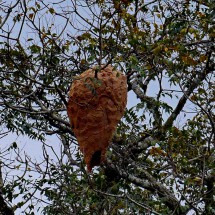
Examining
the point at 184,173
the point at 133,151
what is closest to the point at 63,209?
the point at 133,151

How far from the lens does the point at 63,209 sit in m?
5.91

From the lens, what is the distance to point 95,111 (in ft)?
11.3

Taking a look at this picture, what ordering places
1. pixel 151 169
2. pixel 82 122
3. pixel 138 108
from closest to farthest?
pixel 82 122 → pixel 138 108 → pixel 151 169

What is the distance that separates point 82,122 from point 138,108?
2.38m

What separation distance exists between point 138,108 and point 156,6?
3.79 ft

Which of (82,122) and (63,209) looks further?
(63,209)

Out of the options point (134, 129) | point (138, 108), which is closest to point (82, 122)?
point (138, 108)

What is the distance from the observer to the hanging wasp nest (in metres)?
3.44

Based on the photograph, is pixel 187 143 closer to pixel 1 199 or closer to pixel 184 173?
pixel 184 173

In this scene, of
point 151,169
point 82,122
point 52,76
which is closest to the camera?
point 82,122

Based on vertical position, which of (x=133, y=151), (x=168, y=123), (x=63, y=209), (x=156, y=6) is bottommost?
(x=63, y=209)

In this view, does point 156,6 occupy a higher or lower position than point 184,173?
higher

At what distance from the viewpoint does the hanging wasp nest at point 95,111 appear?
11.3 feet

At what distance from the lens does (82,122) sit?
3488 mm
